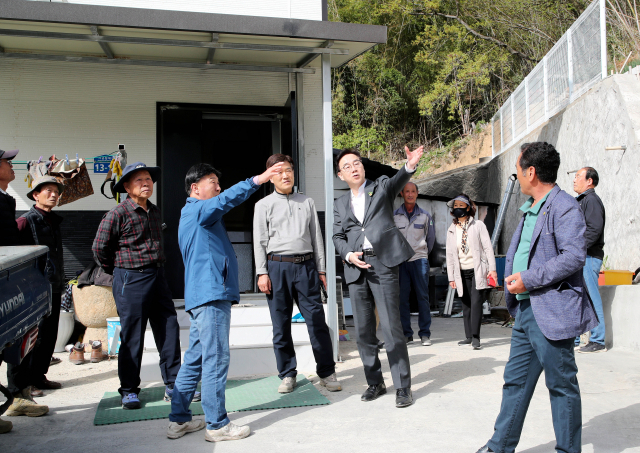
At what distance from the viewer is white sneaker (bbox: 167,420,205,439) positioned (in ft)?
11.8

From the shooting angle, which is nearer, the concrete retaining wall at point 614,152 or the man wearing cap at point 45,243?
the man wearing cap at point 45,243

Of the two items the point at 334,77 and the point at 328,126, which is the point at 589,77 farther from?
the point at 334,77

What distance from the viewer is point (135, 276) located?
4.30m

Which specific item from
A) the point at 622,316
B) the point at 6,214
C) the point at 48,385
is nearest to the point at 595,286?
the point at 622,316

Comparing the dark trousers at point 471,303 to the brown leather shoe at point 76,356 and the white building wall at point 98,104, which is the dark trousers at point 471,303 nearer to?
the white building wall at point 98,104

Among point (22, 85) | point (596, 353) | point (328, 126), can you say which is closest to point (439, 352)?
point (596, 353)

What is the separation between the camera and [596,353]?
5.73 meters

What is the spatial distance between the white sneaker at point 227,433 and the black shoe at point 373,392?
1.10 m

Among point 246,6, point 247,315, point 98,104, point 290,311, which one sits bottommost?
point 247,315

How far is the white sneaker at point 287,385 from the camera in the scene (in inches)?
181

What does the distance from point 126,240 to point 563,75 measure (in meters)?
7.51

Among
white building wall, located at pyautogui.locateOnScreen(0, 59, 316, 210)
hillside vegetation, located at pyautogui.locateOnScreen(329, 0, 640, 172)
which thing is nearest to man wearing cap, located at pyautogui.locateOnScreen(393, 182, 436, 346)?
white building wall, located at pyautogui.locateOnScreen(0, 59, 316, 210)

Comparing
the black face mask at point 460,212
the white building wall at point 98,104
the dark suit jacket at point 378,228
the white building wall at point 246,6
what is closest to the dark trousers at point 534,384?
the dark suit jacket at point 378,228

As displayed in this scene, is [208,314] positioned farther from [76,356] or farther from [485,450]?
[76,356]
